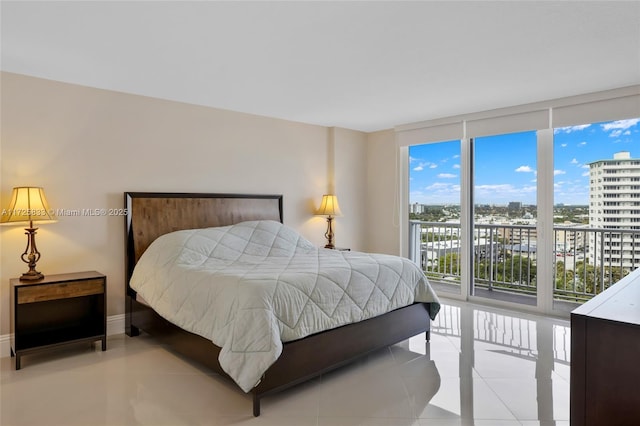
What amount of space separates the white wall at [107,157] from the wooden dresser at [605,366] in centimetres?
372

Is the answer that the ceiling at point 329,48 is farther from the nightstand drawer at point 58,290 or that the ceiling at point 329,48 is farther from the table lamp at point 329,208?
A: the nightstand drawer at point 58,290

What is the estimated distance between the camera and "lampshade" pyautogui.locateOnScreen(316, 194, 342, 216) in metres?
5.29

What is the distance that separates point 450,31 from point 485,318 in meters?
3.04

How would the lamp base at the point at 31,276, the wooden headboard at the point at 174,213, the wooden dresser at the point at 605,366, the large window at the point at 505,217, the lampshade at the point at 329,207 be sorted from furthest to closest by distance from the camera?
the lampshade at the point at 329,207 < the large window at the point at 505,217 < the wooden headboard at the point at 174,213 < the lamp base at the point at 31,276 < the wooden dresser at the point at 605,366

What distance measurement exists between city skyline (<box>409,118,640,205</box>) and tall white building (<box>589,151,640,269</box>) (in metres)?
0.08

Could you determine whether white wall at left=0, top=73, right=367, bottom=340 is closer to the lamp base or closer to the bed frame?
the bed frame

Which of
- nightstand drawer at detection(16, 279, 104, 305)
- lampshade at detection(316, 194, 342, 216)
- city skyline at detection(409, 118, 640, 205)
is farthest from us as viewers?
lampshade at detection(316, 194, 342, 216)

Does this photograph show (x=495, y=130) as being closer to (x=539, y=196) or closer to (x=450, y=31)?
(x=539, y=196)

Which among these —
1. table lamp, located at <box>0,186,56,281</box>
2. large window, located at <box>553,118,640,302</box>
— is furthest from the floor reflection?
table lamp, located at <box>0,186,56,281</box>

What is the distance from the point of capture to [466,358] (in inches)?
125

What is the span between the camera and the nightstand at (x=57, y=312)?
2.98 meters

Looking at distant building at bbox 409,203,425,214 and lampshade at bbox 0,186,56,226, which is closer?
lampshade at bbox 0,186,56,226

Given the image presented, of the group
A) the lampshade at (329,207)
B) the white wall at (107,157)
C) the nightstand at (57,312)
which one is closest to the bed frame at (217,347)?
the white wall at (107,157)

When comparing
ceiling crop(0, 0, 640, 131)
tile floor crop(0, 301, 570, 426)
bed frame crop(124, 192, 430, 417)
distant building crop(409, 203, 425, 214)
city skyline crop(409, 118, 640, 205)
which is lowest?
tile floor crop(0, 301, 570, 426)
